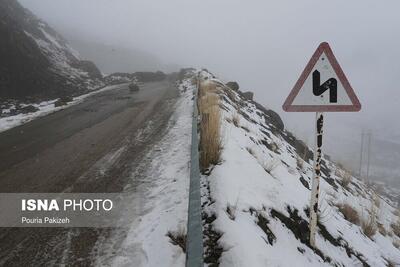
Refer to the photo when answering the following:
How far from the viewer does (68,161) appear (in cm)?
696

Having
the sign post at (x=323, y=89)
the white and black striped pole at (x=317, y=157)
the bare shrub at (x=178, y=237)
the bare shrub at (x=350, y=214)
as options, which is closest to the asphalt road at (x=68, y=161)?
the bare shrub at (x=178, y=237)

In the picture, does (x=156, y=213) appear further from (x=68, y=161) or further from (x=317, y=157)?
(x=68, y=161)

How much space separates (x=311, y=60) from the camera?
4.30m

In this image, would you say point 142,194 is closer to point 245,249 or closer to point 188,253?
point 245,249

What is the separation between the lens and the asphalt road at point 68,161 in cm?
388

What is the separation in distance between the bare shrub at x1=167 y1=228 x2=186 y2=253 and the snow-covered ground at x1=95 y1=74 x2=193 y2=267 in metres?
0.02

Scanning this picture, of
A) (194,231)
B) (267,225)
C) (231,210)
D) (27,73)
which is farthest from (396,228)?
(27,73)

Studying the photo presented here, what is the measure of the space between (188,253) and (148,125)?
25.2 feet

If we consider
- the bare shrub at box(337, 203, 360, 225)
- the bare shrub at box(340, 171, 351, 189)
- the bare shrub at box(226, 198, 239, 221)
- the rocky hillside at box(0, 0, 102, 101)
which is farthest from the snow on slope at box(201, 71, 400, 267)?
the rocky hillside at box(0, 0, 102, 101)

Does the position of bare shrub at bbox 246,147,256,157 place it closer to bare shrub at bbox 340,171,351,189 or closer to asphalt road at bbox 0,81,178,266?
asphalt road at bbox 0,81,178,266

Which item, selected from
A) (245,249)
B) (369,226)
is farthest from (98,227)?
(369,226)

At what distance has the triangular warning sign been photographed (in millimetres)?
4230

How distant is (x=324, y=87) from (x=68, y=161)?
16.1ft

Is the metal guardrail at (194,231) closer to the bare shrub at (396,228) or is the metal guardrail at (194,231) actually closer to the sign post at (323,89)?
the sign post at (323,89)
